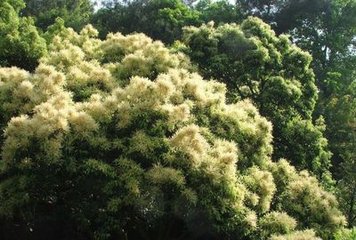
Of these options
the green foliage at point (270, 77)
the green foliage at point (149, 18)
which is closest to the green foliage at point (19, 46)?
the green foliage at point (270, 77)

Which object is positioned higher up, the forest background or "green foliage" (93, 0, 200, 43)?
"green foliage" (93, 0, 200, 43)

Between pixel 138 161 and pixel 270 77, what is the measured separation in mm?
7971

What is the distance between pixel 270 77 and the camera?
19.9 meters

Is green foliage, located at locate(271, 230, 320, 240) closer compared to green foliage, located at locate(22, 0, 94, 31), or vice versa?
green foliage, located at locate(271, 230, 320, 240)

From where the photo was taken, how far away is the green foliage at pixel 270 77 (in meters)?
19.6

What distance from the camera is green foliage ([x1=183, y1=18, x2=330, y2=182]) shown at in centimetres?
1959

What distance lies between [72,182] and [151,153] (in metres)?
2.08

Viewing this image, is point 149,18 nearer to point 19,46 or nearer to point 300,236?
point 19,46

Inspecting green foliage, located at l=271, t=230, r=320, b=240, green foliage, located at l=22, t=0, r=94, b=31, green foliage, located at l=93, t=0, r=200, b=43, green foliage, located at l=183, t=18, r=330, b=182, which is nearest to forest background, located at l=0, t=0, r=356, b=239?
green foliage, located at l=183, t=18, r=330, b=182

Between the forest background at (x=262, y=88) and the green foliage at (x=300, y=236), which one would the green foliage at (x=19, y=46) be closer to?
the forest background at (x=262, y=88)

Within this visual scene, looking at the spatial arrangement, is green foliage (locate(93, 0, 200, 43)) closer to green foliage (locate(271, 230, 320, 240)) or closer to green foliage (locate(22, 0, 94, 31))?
green foliage (locate(22, 0, 94, 31))

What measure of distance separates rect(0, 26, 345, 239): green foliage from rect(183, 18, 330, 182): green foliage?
11.3 ft

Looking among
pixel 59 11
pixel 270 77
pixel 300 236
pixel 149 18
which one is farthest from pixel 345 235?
pixel 59 11

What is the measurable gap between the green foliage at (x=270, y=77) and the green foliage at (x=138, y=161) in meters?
3.45
